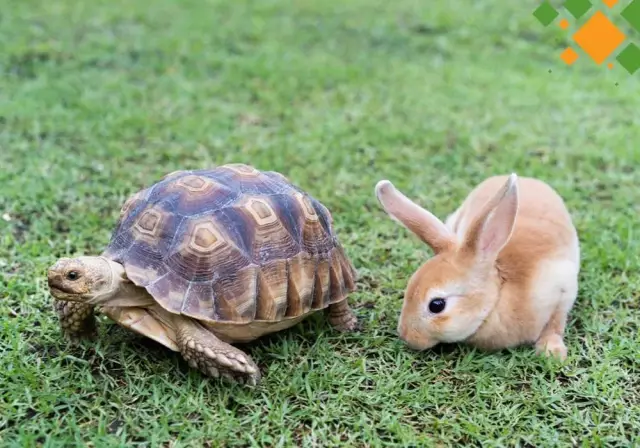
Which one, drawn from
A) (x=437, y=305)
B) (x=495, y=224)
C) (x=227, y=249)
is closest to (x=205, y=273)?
(x=227, y=249)

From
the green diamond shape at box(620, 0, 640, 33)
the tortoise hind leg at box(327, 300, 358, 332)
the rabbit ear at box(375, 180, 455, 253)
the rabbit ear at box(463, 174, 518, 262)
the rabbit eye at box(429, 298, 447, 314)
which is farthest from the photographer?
the green diamond shape at box(620, 0, 640, 33)

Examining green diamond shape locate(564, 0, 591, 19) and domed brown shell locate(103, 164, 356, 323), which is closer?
domed brown shell locate(103, 164, 356, 323)

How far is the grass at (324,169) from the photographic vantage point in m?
2.26

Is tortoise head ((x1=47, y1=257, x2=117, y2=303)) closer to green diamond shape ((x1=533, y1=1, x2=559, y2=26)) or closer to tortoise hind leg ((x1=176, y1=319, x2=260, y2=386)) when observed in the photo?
tortoise hind leg ((x1=176, y1=319, x2=260, y2=386))

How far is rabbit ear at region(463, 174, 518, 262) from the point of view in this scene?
7.73ft

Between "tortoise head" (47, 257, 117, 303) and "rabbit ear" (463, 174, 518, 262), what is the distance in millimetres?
1320

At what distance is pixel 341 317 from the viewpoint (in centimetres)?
271

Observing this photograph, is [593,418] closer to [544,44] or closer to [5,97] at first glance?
[5,97]

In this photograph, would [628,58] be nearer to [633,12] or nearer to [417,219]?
[633,12]

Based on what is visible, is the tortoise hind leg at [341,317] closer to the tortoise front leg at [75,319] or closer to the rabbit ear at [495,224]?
the rabbit ear at [495,224]

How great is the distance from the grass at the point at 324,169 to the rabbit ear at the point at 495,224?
1.46ft

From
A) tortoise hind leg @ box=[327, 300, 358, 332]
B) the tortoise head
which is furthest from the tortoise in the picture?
tortoise hind leg @ box=[327, 300, 358, 332]

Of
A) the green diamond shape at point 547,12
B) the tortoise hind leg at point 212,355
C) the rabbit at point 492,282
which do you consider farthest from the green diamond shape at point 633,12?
the tortoise hind leg at point 212,355

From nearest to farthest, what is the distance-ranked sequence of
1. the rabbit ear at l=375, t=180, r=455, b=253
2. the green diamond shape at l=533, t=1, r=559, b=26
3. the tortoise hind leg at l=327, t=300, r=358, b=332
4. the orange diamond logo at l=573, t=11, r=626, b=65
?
the rabbit ear at l=375, t=180, r=455, b=253 → the tortoise hind leg at l=327, t=300, r=358, b=332 → the green diamond shape at l=533, t=1, r=559, b=26 → the orange diamond logo at l=573, t=11, r=626, b=65
